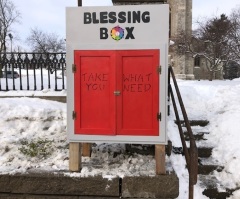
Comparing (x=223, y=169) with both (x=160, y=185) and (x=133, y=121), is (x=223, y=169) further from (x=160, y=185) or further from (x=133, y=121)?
(x=133, y=121)

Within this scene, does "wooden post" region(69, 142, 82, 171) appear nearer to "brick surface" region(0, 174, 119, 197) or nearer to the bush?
"brick surface" region(0, 174, 119, 197)

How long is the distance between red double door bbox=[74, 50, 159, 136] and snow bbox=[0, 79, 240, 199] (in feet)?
2.10

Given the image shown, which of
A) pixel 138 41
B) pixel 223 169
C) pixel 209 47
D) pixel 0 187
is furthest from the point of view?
pixel 209 47

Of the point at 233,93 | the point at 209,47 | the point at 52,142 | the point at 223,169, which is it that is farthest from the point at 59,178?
the point at 209,47

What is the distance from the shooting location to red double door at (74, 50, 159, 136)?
3611 mm

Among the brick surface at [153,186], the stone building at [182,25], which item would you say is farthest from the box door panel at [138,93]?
the stone building at [182,25]

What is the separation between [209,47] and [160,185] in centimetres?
2191

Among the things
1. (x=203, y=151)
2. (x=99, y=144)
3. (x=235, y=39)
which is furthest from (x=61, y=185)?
(x=235, y=39)

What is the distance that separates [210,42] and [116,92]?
21.7 m

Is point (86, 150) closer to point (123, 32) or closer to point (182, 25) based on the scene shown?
point (123, 32)

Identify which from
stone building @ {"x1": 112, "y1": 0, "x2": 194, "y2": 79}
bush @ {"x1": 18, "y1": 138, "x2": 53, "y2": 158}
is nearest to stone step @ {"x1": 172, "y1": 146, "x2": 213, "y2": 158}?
bush @ {"x1": 18, "y1": 138, "x2": 53, "y2": 158}

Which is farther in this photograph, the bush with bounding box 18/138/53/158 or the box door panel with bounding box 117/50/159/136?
the bush with bounding box 18/138/53/158

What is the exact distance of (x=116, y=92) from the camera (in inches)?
144

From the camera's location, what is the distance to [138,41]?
3.56 meters
